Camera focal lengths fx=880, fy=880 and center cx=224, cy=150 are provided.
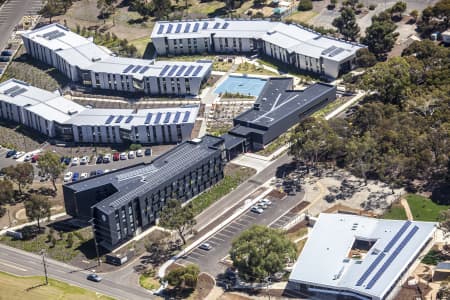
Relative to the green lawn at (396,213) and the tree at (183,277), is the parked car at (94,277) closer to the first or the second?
the tree at (183,277)

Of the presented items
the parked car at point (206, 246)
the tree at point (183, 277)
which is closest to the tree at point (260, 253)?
the tree at point (183, 277)

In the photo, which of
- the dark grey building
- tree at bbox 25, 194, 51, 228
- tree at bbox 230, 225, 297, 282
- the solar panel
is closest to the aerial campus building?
the solar panel

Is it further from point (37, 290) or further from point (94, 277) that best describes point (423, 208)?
point (37, 290)

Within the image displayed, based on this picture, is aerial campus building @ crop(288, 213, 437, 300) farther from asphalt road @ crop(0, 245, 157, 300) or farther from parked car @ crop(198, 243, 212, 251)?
asphalt road @ crop(0, 245, 157, 300)

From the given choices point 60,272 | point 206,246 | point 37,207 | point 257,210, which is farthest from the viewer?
point 257,210

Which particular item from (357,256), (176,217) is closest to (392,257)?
(357,256)

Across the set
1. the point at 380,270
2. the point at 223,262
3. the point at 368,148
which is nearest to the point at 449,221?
the point at 380,270
